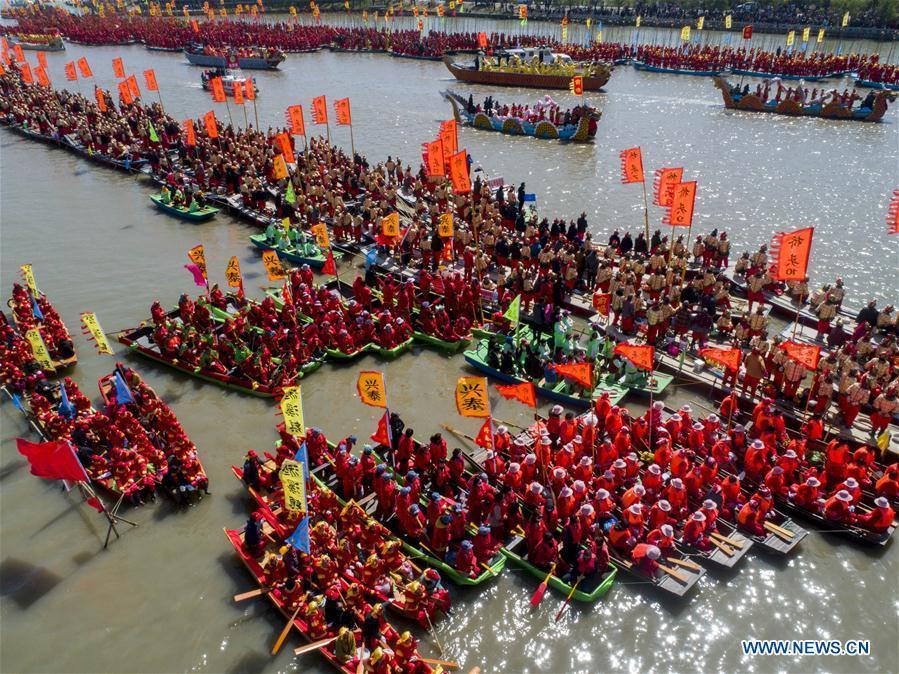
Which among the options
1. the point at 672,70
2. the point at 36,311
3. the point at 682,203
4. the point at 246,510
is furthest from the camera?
the point at 672,70

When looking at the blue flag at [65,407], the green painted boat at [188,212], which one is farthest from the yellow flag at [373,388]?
the green painted boat at [188,212]

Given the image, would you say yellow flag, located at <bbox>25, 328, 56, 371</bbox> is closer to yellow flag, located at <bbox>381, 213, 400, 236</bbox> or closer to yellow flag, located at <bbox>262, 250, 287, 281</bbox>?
yellow flag, located at <bbox>262, 250, 287, 281</bbox>

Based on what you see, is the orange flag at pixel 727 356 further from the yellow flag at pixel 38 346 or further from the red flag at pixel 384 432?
the yellow flag at pixel 38 346

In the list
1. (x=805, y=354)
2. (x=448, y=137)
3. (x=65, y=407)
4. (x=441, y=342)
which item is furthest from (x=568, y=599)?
(x=448, y=137)

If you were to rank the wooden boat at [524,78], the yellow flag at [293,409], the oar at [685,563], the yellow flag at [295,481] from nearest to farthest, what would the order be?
the yellow flag at [295,481], the oar at [685,563], the yellow flag at [293,409], the wooden boat at [524,78]

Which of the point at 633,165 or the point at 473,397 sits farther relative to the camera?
the point at 633,165

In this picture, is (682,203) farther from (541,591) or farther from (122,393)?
(122,393)

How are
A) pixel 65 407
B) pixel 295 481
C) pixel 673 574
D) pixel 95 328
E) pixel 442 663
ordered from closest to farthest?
pixel 442 663 → pixel 295 481 → pixel 673 574 → pixel 65 407 → pixel 95 328

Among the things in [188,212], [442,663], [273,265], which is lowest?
[442,663]
